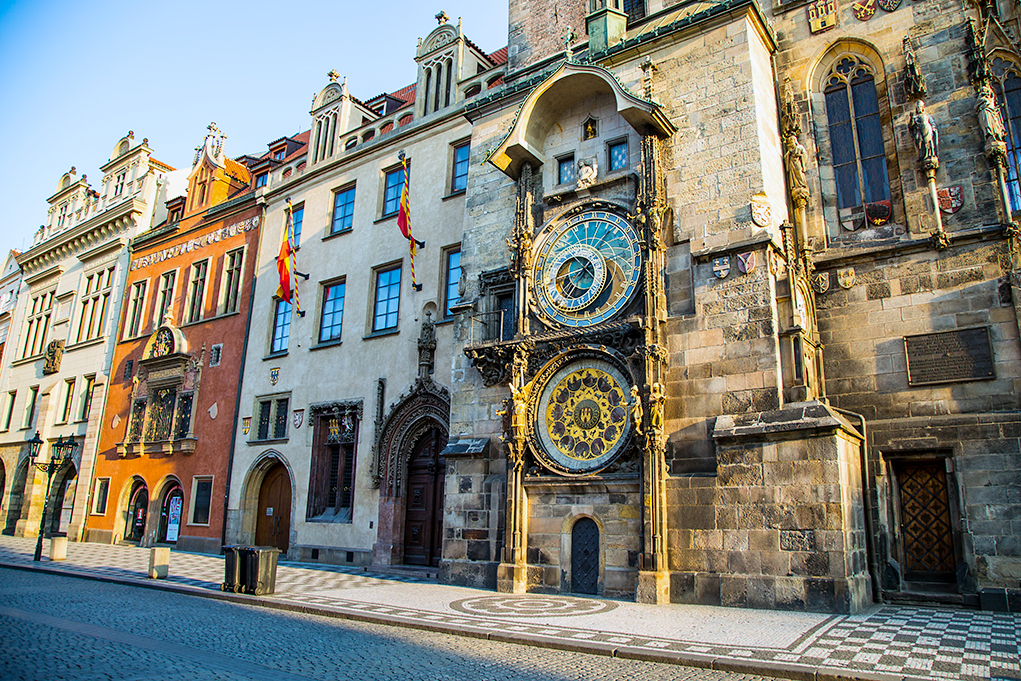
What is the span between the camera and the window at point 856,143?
14516 mm

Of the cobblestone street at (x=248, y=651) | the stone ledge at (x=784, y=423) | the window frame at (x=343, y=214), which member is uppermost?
the window frame at (x=343, y=214)

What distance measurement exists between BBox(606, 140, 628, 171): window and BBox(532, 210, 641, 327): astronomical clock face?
1.19 metres

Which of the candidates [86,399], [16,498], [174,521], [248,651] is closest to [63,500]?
[16,498]

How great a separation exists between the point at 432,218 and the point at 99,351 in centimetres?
1983

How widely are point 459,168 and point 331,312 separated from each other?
6.42m

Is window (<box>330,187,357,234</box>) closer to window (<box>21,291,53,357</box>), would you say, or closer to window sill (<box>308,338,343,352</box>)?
window sill (<box>308,338,343,352</box>)

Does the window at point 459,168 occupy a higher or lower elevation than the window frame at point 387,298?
higher

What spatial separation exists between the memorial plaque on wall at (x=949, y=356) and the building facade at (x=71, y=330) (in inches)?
1195

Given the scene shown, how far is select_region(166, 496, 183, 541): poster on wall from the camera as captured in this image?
26.0 metres

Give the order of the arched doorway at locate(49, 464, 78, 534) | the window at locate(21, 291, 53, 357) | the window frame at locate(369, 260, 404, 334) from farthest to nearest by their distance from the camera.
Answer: the window at locate(21, 291, 53, 357) → the arched doorway at locate(49, 464, 78, 534) → the window frame at locate(369, 260, 404, 334)

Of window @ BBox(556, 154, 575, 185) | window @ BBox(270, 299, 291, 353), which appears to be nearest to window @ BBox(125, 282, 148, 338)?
window @ BBox(270, 299, 291, 353)

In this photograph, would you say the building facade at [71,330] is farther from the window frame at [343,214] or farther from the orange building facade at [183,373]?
the window frame at [343,214]

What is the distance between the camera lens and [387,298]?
71.4 feet

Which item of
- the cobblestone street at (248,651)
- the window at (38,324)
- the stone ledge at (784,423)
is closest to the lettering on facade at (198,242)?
the window at (38,324)
